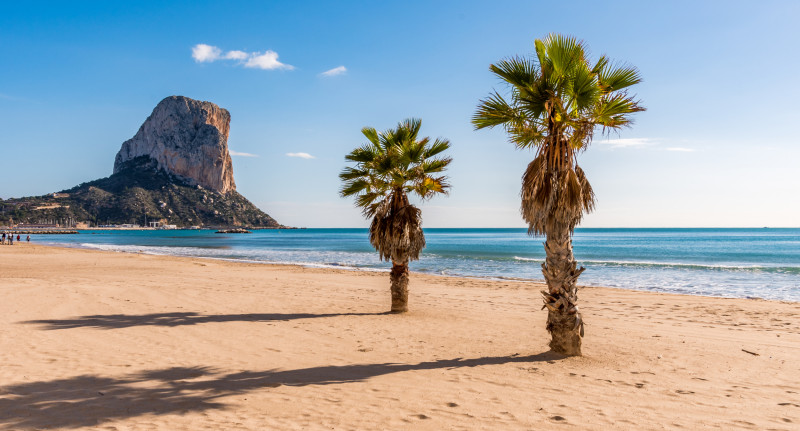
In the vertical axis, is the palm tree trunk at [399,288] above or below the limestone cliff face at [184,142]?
below

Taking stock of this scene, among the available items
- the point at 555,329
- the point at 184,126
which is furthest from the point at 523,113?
the point at 184,126

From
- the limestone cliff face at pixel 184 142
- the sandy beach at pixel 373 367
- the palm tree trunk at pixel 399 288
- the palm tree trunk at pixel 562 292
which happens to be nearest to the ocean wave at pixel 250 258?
the palm tree trunk at pixel 399 288

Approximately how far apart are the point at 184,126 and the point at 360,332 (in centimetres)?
16788

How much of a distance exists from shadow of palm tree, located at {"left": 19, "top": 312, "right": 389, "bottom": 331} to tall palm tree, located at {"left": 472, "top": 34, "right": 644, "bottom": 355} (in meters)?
5.41

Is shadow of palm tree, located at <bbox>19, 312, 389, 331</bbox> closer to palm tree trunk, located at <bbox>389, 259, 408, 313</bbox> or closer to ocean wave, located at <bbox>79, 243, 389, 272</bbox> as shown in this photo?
palm tree trunk, located at <bbox>389, 259, 408, 313</bbox>

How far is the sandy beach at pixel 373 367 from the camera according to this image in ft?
16.1

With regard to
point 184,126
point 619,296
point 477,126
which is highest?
point 184,126

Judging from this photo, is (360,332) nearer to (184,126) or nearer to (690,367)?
(690,367)

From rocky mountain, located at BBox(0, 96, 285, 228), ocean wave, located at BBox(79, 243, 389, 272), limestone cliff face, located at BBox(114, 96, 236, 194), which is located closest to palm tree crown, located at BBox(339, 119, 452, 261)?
ocean wave, located at BBox(79, 243, 389, 272)

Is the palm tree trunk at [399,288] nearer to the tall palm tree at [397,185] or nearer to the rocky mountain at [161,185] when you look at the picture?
the tall palm tree at [397,185]

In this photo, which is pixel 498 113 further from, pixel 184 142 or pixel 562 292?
pixel 184 142

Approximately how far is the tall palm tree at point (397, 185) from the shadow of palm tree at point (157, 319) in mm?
1760

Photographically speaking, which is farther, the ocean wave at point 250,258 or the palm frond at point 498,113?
the ocean wave at point 250,258

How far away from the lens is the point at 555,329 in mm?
7578
